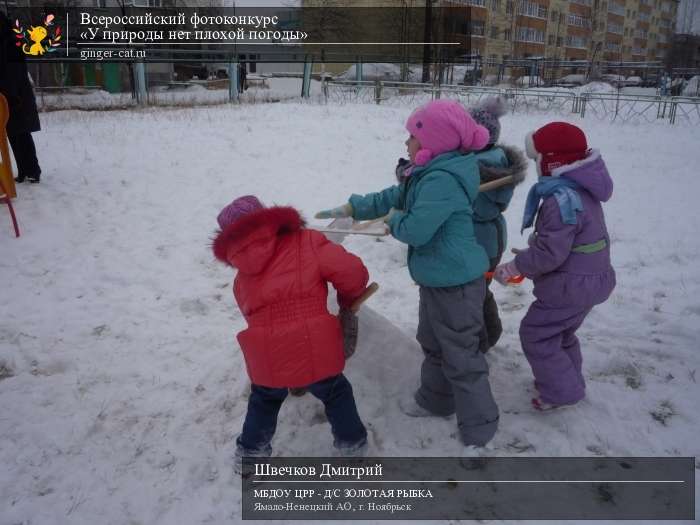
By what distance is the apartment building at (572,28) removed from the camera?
4041cm

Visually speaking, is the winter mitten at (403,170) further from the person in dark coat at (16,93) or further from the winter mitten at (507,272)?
the person in dark coat at (16,93)

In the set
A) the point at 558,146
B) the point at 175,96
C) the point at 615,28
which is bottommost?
the point at 558,146

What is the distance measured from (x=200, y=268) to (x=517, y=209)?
3656 mm

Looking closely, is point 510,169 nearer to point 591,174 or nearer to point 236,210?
point 591,174

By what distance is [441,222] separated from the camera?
2096 millimetres

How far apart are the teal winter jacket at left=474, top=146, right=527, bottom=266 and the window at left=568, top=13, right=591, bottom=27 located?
52.0m

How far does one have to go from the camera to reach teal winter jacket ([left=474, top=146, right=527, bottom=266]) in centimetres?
266

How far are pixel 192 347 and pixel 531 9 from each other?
155 feet

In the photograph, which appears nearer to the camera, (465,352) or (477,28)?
(465,352)

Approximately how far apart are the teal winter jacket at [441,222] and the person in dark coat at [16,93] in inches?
193

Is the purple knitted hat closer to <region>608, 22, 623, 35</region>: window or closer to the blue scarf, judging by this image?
the blue scarf

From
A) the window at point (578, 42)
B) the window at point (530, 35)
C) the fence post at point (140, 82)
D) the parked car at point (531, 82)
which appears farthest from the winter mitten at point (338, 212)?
the window at point (578, 42)

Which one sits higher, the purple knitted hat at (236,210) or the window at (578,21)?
the window at (578,21)

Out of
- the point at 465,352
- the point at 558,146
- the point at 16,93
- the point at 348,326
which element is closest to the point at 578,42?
the point at 16,93
